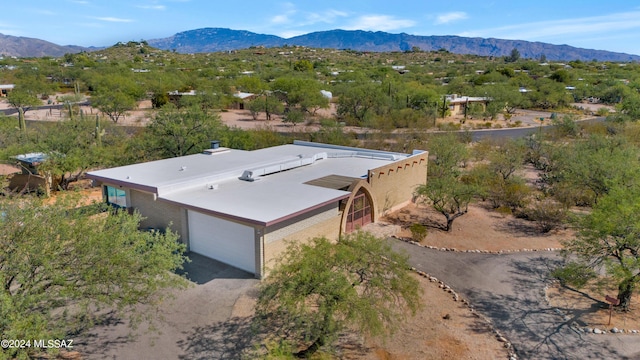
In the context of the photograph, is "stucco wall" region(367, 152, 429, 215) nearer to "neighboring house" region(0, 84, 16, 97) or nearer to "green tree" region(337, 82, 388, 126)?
"green tree" region(337, 82, 388, 126)

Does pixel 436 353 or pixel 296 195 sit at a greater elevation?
pixel 296 195

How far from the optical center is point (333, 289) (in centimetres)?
1245

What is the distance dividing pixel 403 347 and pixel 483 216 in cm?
1614

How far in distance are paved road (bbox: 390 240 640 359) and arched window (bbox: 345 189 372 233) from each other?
2492mm

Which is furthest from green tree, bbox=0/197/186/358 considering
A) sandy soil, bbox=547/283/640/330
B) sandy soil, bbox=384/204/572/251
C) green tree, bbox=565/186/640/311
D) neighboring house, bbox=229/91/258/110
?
neighboring house, bbox=229/91/258/110

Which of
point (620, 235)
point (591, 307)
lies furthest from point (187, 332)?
point (620, 235)

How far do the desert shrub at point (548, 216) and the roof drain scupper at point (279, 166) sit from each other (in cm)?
1347

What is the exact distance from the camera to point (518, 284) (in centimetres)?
1925

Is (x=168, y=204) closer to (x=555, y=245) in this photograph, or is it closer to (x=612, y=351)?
(x=612, y=351)

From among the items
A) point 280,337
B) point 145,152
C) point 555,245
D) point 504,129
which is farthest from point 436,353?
point 504,129

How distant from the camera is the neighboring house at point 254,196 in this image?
744 inches

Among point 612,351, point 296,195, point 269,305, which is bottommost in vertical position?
point 612,351

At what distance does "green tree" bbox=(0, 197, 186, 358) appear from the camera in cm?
1053

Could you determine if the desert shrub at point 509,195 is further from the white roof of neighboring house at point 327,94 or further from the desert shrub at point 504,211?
the white roof of neighboring house at point 327,94
